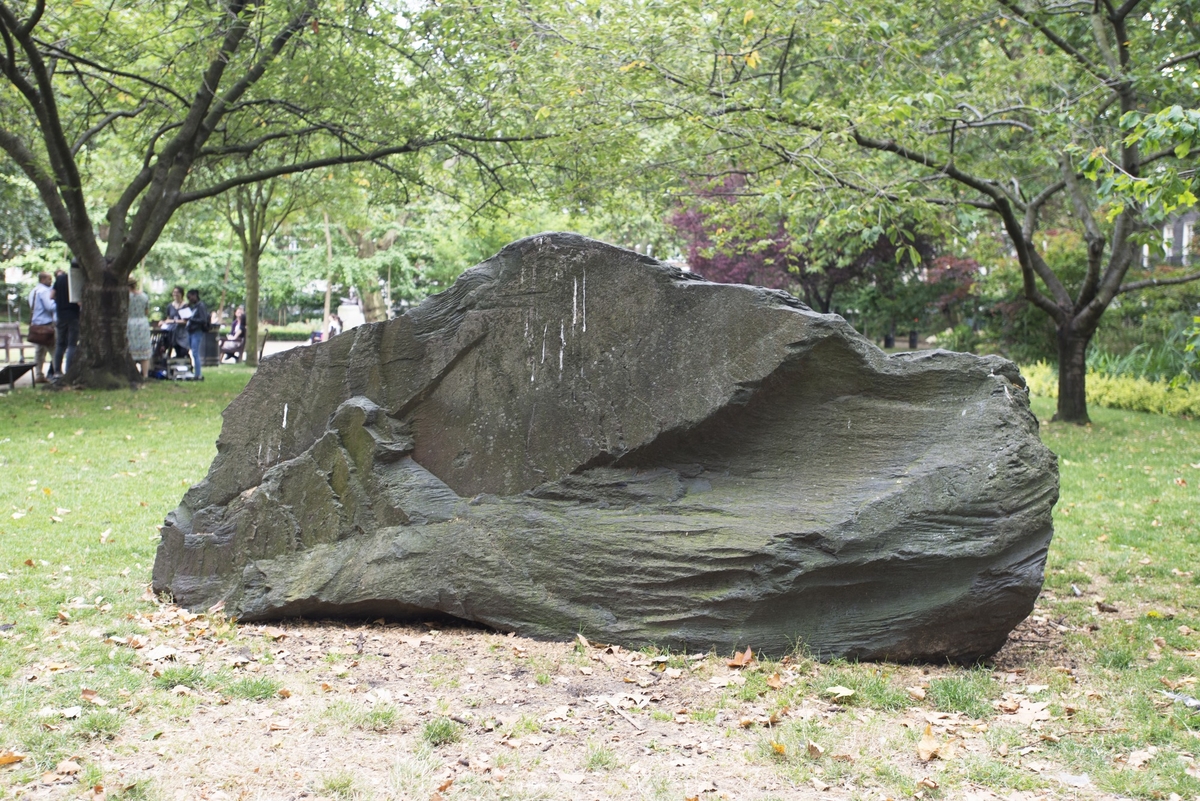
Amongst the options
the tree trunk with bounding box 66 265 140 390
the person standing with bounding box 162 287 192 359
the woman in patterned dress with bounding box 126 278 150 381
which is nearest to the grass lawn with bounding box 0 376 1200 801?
the tree trunk with bounding box 66 265 140 390

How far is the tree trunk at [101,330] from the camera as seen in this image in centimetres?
1560

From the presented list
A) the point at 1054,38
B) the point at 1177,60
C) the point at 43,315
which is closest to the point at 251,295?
the point at 43,315

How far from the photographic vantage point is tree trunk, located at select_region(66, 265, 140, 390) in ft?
51.2

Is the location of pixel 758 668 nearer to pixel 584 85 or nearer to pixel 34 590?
pixel 34 590

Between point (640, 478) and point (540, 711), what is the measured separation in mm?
1431

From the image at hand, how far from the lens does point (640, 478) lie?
559cm

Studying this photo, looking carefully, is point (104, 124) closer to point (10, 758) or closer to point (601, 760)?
point (10, 758)

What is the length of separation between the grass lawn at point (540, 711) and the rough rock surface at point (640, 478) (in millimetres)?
252

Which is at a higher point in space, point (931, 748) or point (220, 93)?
point (220, 93)

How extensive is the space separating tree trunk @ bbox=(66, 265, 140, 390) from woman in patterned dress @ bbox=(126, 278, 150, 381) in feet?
2.00

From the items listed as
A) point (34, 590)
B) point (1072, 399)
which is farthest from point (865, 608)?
point (1072, 399)

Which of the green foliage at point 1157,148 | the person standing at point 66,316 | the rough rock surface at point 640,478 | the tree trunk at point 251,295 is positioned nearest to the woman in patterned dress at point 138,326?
the person standing at point 66,316

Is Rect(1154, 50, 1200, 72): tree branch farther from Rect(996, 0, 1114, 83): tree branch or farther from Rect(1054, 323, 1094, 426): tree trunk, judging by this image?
Rect(1054, 323, 1094, 426): tree trunk

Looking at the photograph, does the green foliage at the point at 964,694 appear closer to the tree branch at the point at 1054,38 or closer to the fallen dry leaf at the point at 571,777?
the fallen dry leaf at the point at 571,777
